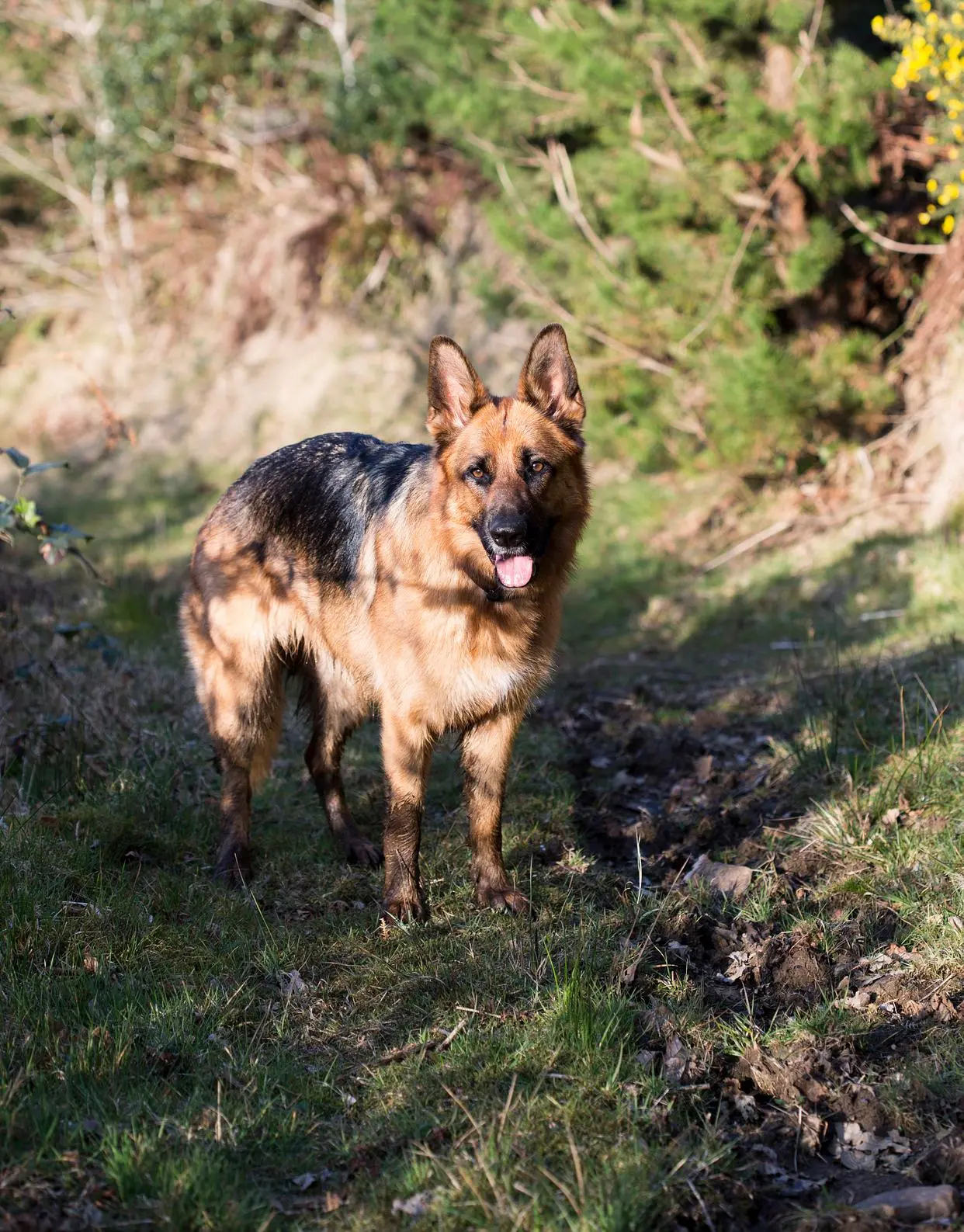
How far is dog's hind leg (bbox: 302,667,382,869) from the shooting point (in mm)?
5637

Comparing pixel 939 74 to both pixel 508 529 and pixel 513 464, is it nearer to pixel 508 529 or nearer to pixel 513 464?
pixel 513 464

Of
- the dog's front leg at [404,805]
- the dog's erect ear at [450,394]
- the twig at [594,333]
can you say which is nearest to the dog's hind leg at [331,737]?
the dog's front leg at [404,805]

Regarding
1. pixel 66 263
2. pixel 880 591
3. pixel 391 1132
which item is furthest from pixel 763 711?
pixel 66 263

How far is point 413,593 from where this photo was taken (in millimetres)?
4738

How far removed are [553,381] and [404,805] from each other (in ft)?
5.99

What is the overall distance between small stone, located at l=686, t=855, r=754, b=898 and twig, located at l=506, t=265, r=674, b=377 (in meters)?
6.24

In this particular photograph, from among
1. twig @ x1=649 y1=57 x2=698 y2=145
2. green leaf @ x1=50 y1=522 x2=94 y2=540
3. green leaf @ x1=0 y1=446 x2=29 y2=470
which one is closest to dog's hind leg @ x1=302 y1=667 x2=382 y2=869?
green leaf @ x1=50 y1=522 x2=94 y2=540

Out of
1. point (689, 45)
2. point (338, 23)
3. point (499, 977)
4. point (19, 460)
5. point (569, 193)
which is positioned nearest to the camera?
point (499, 977)

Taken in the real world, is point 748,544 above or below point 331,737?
below

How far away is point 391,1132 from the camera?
129 inches

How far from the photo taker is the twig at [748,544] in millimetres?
10055

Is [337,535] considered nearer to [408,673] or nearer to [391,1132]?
[408,673]

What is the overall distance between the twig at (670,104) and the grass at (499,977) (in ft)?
14.8

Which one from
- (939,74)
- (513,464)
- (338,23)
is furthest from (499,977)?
(338,23)
